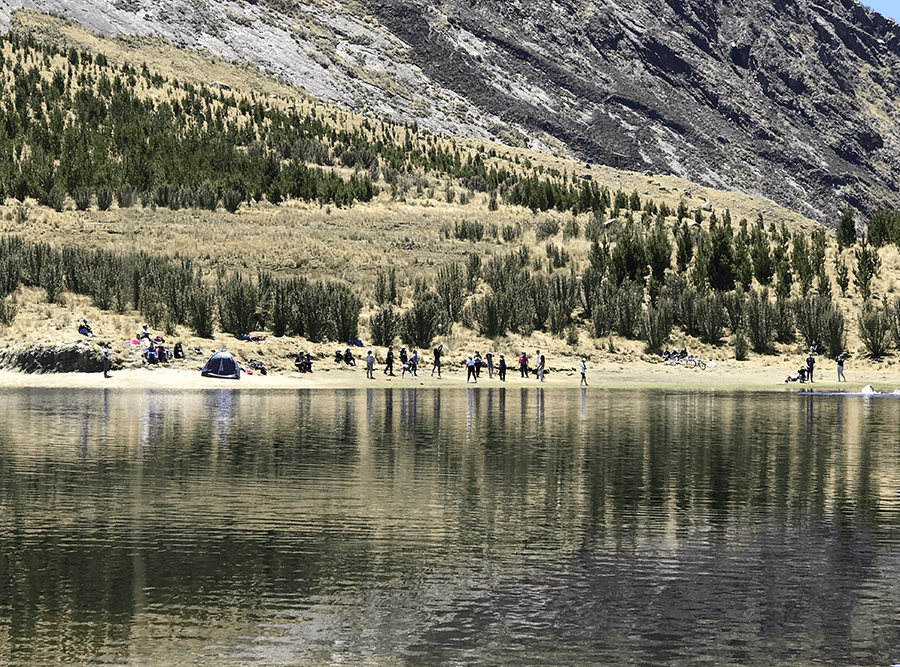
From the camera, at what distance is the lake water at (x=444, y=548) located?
870 cm

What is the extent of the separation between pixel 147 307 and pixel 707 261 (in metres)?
25.5

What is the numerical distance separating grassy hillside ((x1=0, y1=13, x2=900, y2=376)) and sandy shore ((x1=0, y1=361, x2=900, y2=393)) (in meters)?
2.71

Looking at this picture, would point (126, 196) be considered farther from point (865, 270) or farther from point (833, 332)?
point (865, 270)

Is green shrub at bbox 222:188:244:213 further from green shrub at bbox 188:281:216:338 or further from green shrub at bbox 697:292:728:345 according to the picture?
green shrub at bbox 697:292:728:345

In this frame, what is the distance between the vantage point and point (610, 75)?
489 ft

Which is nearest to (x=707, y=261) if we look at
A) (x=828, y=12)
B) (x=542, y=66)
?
(x=542, y=66)

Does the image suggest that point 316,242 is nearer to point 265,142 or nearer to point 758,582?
point 265,142

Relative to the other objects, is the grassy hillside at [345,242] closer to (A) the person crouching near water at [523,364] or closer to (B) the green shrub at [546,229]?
(B) the green shrub at [546,229]

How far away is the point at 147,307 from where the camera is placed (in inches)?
1766

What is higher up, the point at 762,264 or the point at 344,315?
the point at 762,264

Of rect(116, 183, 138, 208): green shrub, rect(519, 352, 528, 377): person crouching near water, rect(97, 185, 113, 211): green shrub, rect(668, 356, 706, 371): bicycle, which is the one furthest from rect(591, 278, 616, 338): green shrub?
rect(97, 185, 113, 211): green shrub

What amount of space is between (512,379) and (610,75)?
112519 mm

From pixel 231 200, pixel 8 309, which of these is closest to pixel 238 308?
pixel 8 309

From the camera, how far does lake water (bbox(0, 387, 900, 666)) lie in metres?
8.70
